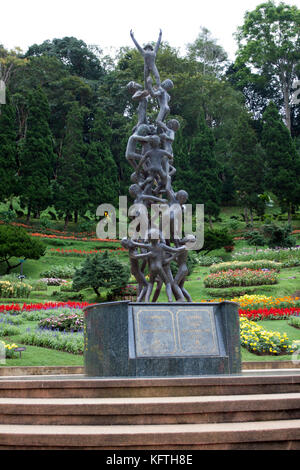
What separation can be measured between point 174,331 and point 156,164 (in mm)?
3686

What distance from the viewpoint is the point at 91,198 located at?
1459 inches

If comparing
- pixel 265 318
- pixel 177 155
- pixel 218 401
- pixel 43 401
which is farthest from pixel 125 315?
pixel 177 155

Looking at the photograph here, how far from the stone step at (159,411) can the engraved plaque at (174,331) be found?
6.00ft

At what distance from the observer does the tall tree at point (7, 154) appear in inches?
1267

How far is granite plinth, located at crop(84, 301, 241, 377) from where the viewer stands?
6.34 metres

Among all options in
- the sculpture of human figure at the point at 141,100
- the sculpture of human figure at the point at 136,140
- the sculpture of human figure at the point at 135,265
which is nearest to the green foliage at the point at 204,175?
the sculpture of human figure at the point at 141,100

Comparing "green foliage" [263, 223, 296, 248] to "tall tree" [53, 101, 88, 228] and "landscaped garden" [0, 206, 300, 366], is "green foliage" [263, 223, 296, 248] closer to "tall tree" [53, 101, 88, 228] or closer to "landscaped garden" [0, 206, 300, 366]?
"landscaped garden" [0, 206, 300, 366]

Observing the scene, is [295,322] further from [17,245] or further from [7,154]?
[7,154]

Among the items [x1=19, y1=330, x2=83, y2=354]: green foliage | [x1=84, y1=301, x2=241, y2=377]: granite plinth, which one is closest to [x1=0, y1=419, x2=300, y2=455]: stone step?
[x1=84, y1=301, x2=241, y2=377]: granite plinth

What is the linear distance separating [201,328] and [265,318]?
8.31 m

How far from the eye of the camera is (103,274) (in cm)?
1859

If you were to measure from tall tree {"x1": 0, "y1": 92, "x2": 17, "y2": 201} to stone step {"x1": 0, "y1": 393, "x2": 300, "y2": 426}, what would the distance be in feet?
94.6

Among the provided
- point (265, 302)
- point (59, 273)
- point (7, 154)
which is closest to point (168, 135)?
point (265, 302)

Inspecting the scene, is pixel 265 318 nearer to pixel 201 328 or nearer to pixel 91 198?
pixel 201 328
